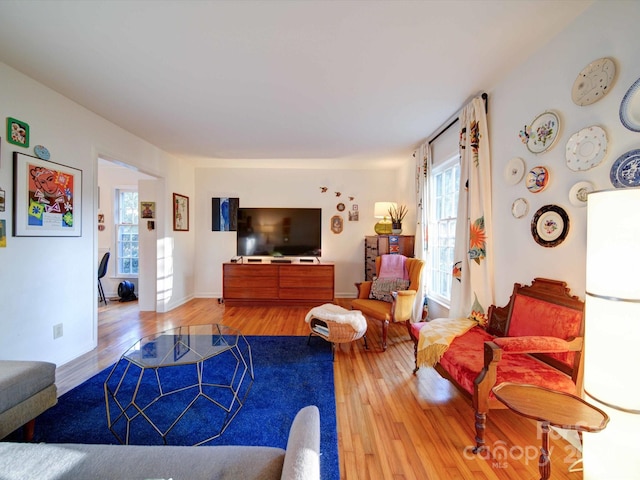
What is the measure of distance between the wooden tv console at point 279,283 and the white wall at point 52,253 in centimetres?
188

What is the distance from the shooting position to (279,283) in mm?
4383

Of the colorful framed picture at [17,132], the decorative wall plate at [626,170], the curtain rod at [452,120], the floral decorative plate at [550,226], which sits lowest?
the floral decorative plate at [550,226]

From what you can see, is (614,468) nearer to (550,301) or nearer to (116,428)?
(550,301)

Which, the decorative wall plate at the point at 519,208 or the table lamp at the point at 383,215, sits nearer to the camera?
the decorative wall plate at the point at 519,208

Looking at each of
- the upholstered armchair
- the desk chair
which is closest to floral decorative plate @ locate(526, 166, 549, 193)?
the upholstered armchair

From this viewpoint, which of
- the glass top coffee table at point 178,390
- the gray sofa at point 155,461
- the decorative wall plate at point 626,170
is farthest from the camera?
the glass top coffee table at point 178,390

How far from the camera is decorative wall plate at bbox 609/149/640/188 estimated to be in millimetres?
1286

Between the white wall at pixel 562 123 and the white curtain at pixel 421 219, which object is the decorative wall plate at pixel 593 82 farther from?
the white curtain at pixel 421 219

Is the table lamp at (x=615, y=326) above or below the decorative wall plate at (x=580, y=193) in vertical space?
below

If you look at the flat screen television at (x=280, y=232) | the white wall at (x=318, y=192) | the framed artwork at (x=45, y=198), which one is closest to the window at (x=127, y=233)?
the white wall at (x=318, y=192)

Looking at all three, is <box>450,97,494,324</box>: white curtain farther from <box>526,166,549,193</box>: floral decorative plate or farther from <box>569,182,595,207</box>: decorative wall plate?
<box>569,182,595,207</box>: decorative wall plate

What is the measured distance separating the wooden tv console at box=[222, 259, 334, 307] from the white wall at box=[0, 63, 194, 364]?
6.17 ft

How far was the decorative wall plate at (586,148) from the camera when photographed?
1464 millimetres

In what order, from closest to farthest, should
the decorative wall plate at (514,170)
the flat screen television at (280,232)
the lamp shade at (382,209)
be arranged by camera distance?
the decorative wall plate at (514,170) < the lamp shade at (382,209) < the flat screen television at (280,232)
